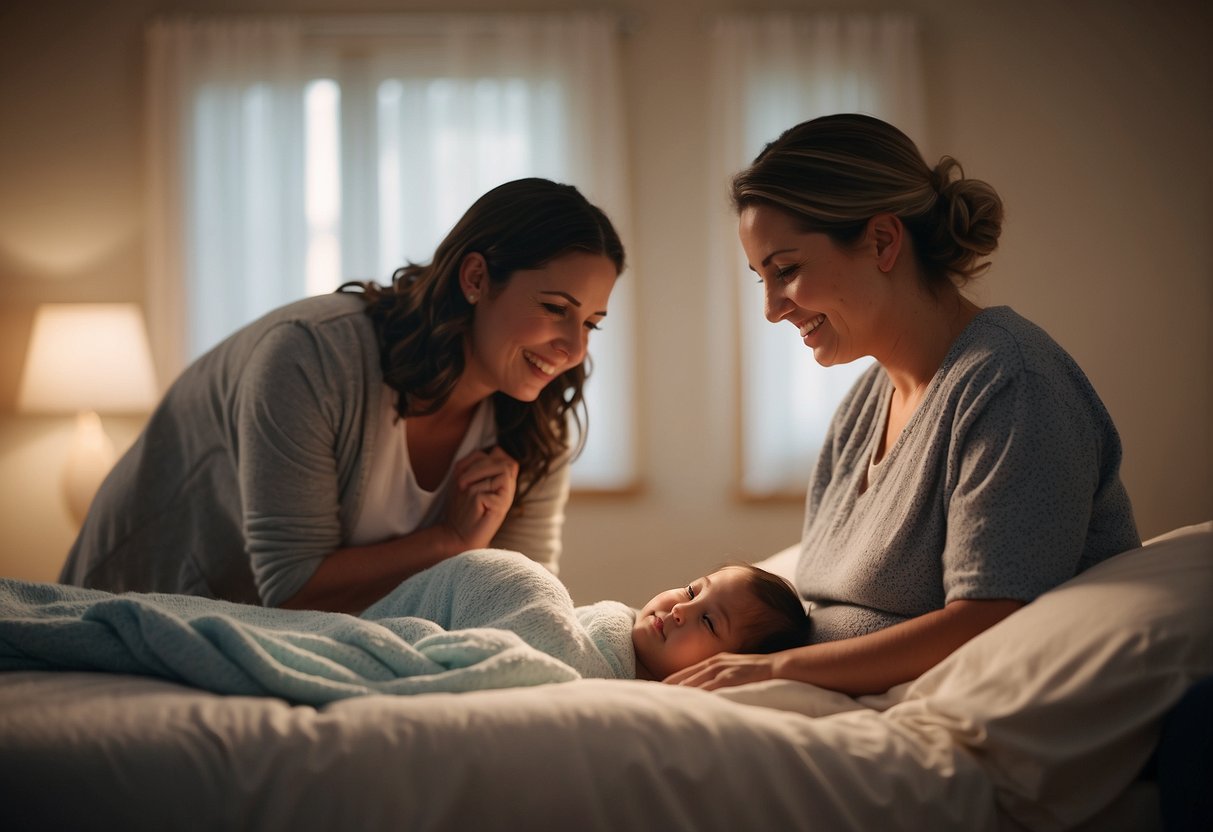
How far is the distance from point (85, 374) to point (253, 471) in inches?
79.3

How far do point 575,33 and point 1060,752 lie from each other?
10.5ft

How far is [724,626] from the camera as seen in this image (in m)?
1.64

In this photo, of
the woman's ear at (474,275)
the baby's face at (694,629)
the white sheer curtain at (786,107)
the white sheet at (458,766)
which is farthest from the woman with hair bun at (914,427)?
the white sheer curtain at (786,107)

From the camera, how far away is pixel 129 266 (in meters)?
3.86

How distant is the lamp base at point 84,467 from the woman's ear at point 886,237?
282 cm

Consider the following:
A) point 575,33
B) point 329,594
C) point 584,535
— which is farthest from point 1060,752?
point 575,33

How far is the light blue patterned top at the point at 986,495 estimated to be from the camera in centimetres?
127

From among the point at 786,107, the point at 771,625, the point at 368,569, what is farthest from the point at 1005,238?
the point at 368,569

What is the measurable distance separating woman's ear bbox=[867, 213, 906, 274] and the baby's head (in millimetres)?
533

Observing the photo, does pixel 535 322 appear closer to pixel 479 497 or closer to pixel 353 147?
pixel 479 497

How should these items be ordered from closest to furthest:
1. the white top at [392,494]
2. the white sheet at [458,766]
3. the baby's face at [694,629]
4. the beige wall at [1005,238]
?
the white sheet at [458,766], the baby's face at [694,629], the white top at [392,494], the beige wall at [1005,238]

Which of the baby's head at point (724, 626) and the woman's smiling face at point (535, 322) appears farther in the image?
the woman's smiling face at point (535, 322)

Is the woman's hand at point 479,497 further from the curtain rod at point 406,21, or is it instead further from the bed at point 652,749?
the curtain rod at point 406,21

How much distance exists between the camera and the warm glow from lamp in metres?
3.40
